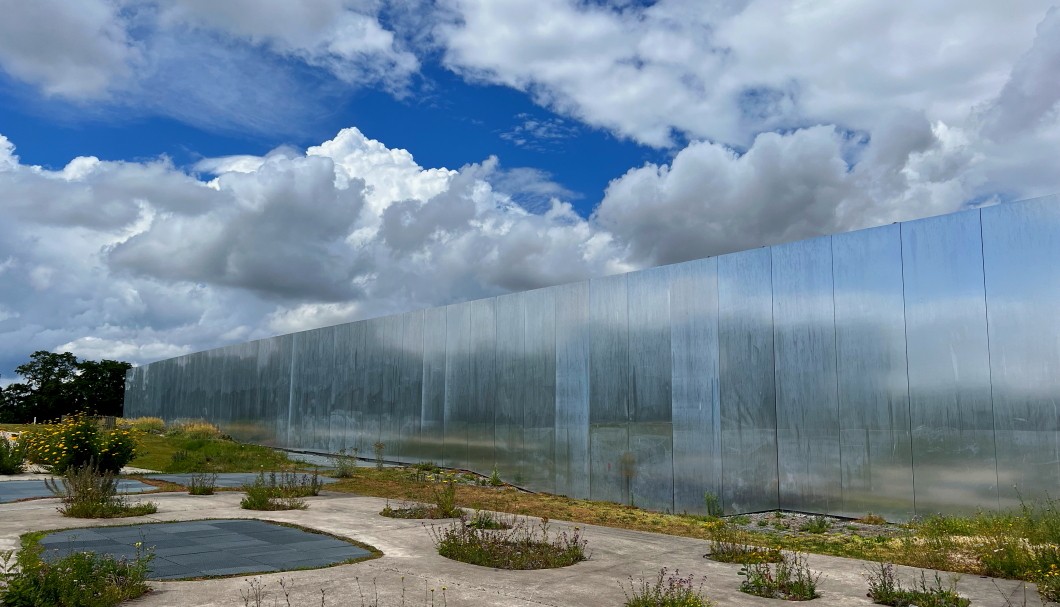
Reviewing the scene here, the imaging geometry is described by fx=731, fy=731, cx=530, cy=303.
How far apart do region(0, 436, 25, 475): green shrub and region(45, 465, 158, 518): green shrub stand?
25.8 feet

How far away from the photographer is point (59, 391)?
57938mm

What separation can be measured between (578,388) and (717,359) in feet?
12.5

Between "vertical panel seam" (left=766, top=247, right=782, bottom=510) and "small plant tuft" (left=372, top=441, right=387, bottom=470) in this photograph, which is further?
"small plant tuft" (left=372, top=441, right=387, bottom=470)

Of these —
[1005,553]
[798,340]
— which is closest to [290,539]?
[1005,553]

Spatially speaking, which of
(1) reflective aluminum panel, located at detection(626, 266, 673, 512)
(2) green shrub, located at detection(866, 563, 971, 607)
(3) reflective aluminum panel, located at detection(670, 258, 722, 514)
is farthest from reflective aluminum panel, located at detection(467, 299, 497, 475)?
(2) green shrub, located at detection(866, 563, 971, 607)

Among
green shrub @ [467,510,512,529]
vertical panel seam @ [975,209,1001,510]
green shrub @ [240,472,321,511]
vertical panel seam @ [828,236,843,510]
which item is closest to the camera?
green shrub @ [467,510,512,529]

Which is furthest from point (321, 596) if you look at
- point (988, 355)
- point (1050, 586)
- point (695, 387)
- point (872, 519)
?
point (988, 355)

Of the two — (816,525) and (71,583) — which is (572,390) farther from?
(71,583)

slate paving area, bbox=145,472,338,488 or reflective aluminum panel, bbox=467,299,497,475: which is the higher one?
reflective aluminum panel, bbox=467,299,497,475

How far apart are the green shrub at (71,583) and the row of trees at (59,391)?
5875 cm

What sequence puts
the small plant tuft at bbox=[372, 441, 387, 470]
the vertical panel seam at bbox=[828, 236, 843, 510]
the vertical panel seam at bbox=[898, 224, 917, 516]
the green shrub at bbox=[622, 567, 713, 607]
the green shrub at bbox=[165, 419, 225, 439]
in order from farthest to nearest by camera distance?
1. the green shrub at bbox=[165, 419, 225, 439]
2. the small plant tuft at bbox=[372, 441, 387, 470]
3. the vertical panel seam at bbox=[828, 236, 843, 510]
4. the vertical panel seam at bbox=[898, 224, 917, 516]
5. the green shrub at bbox=[622, 567, 713, 607]

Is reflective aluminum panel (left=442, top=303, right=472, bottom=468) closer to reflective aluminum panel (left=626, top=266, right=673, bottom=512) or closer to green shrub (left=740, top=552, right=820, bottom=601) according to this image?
reflective aluminum panel (left=626, top=266, right=673, bottom=512)

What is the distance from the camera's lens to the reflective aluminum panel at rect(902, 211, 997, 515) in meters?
10.7

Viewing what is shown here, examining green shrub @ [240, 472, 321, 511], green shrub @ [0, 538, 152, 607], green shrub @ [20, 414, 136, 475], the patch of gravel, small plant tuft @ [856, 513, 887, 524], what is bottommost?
the patch of gravel
